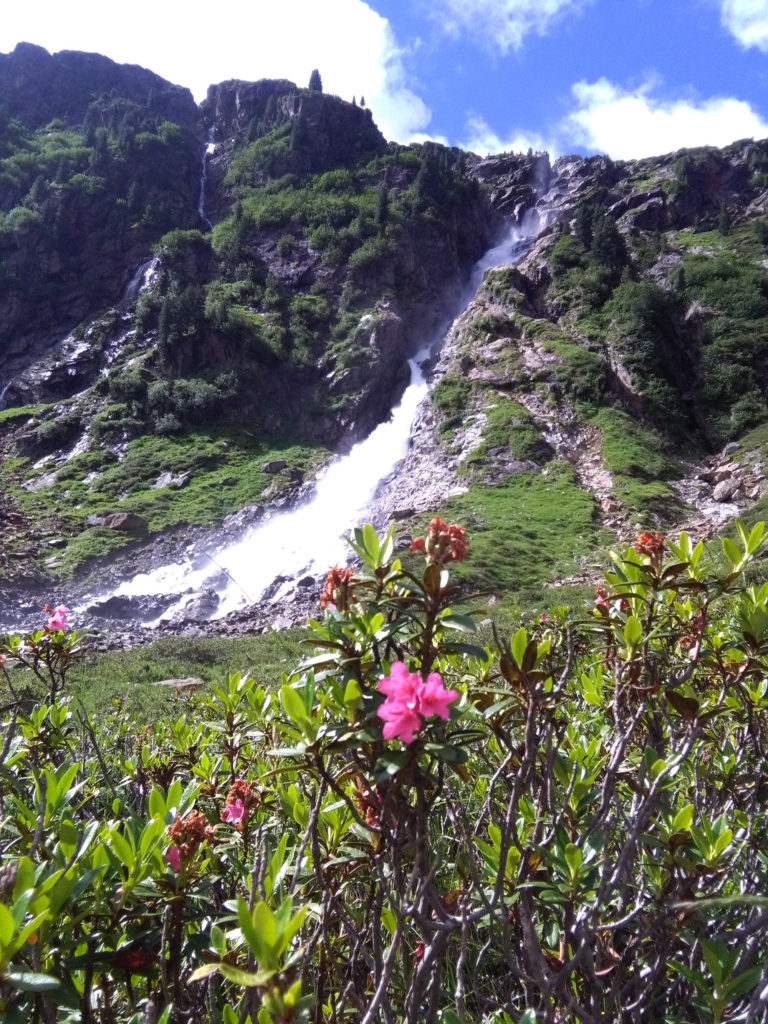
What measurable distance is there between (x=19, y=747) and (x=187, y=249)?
45157mm

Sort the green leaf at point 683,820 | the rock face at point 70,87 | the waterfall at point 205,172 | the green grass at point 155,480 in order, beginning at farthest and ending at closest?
the rock face at point 70,87 → the waterfall at point 205,172 → the green grass at point 155,480 → the green leaf at point 683,820

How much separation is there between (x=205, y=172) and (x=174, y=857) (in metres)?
60.7

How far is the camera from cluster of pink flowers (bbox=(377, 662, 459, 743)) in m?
0.81

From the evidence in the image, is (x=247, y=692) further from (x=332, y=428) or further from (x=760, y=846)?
(x=332, y=428)

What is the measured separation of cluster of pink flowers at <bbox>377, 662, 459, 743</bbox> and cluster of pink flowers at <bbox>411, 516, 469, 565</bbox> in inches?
9.6

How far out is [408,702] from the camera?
83 centimetres

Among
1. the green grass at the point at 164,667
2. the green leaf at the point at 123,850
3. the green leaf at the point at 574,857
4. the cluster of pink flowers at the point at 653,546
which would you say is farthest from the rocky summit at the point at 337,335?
the green leaf at the point at 123,850

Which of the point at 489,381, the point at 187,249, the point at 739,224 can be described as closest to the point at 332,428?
the point at 489,381

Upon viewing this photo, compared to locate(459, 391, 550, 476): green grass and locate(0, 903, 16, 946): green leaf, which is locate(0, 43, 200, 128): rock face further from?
locate(0, 903, 16, 946): green leaf

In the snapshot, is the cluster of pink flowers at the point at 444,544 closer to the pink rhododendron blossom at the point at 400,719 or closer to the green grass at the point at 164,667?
the pink rhododendron blossom at the point at 400,719

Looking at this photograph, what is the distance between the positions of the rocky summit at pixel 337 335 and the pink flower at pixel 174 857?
1396cm

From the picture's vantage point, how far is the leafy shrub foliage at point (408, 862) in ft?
2.73

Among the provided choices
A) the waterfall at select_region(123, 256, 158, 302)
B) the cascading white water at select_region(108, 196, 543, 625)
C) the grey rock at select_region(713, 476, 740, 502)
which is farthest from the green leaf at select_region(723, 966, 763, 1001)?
the waterfall at select_region(123, 256, 158, 302)

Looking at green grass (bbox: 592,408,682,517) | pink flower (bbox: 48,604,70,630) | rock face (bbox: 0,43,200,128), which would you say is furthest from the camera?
rock face (bbox: 0,43,200,128)
